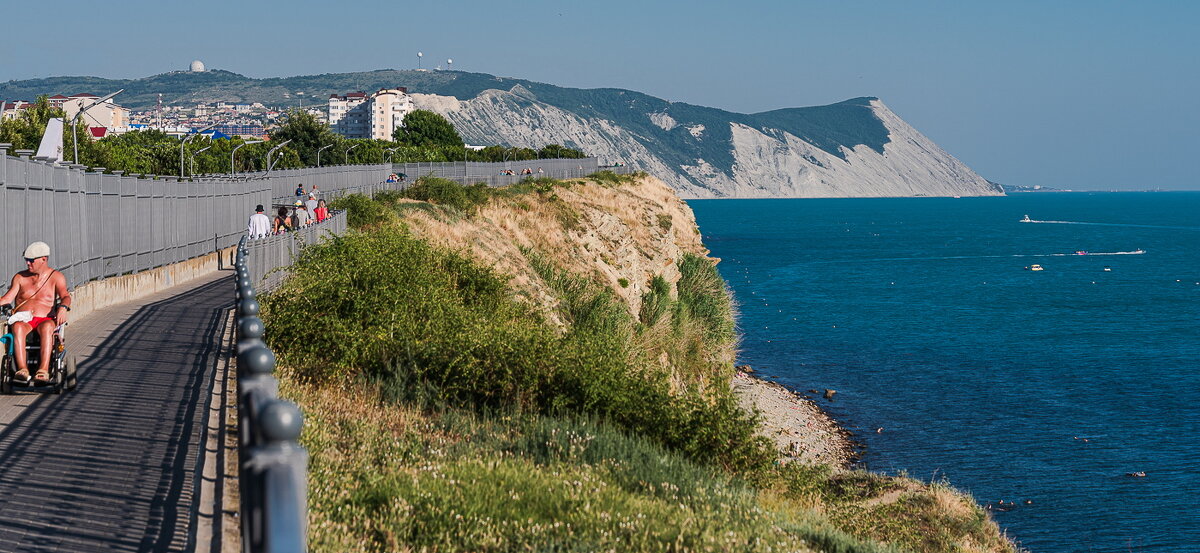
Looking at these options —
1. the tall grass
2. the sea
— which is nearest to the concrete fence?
the tall grass

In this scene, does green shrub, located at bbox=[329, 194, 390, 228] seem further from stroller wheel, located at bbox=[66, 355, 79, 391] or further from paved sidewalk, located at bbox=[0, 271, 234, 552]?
stroller wheel, located at bbox=[66, 355, 79, 391]

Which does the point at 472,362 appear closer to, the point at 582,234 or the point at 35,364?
the point at 35,364

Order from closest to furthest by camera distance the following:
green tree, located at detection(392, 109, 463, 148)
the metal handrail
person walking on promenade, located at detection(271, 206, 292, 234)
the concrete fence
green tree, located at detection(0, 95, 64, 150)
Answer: the metal handrail → the concrete fence → person walking on promenade, located at detection(271, 206, 292, 234) → green tree, located at detection(0, 95, 64, 150) → green tree, located at detection(392, 109, 463, 148)

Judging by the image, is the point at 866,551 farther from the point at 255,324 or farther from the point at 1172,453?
the point at 1172,453

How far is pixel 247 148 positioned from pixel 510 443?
3603 inches

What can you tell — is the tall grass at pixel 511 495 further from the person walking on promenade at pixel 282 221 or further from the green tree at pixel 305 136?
the green tree at pixel 305 136

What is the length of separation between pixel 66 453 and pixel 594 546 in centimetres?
438

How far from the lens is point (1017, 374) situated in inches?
2088

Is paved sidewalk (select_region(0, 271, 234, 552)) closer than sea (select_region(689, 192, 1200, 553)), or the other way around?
paved sidewalk (select_region(0, 271, 234, 552))

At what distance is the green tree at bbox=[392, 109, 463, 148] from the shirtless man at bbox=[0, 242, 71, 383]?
149618mm

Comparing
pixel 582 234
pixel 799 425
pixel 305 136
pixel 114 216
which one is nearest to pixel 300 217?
pixel 114 216

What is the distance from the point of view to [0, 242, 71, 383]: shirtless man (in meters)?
11.5

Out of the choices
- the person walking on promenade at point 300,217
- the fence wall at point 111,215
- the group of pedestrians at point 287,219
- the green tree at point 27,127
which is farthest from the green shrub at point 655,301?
the green tree at point 27,127

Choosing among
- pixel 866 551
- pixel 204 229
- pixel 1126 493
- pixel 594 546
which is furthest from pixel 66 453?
pixel 1126 493
